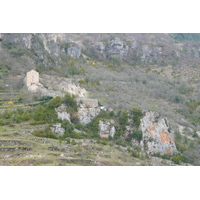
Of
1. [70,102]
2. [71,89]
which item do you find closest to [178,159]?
[70,102]

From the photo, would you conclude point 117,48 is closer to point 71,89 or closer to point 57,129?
point 71,89

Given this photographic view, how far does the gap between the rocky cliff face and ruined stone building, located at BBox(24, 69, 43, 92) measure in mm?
14193

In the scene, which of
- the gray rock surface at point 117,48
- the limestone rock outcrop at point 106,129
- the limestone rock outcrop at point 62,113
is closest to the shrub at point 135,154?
the limestone rock outcrop at point 106,129

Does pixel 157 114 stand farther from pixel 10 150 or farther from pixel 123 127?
pixel 10 150

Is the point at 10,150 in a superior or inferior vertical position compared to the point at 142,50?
inferior

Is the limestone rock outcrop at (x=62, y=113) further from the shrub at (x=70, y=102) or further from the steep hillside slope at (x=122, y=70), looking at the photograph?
the steep hillside slope at (x=122, y=70)

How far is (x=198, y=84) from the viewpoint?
53844 millimetres

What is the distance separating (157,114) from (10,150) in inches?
663

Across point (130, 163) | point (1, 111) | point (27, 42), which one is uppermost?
point (27, 42)

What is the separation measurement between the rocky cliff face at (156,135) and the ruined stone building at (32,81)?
1419 centimetres

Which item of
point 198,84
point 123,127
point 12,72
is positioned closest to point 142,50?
point 198,84

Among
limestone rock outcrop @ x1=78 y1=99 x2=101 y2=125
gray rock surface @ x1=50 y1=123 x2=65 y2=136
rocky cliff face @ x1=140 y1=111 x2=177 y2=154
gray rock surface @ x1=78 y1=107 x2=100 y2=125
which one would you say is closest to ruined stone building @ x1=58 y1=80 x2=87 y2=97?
limestone rock outcrop @ x1=78 y1=99 x2=101 y2=125

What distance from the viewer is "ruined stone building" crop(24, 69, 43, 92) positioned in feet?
105

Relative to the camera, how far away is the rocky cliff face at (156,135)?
Result: 1022 inches
